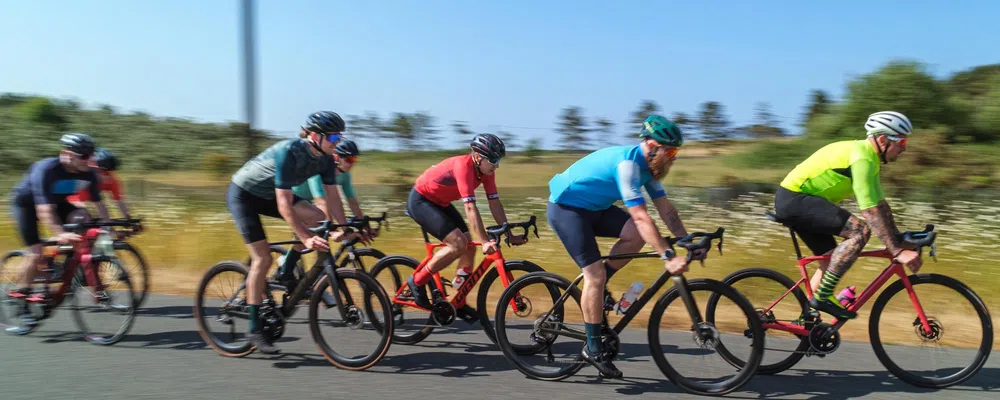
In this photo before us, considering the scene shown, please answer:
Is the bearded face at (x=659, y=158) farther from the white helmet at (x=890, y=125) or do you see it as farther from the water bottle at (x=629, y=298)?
the white helmet at (x=890, y=125)

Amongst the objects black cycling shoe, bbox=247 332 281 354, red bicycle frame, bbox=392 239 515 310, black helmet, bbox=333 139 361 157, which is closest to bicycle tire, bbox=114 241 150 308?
black cycling shoe, bbox=247 332 281 354

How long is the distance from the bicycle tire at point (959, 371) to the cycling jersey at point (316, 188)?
13.6ft

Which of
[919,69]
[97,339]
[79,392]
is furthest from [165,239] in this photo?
[919,69]

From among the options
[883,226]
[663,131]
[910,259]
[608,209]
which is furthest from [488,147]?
[910,259]

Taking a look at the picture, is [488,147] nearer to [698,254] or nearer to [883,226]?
[698,254]

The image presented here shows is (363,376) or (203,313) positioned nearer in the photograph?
(363,376)

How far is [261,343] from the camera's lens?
19.6ft

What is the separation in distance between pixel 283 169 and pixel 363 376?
1.55 metres

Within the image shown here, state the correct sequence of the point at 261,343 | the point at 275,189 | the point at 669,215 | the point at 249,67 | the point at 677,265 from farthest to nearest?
the point at 249,67
the point at 261,343
the point at 275,189
the point at 669,215
the point at 677,265

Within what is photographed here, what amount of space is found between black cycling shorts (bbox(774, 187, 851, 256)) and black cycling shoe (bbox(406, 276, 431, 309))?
2.78 meters

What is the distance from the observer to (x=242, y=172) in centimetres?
607

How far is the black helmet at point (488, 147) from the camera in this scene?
611 cm

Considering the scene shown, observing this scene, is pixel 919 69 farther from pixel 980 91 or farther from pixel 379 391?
pixel 379 391

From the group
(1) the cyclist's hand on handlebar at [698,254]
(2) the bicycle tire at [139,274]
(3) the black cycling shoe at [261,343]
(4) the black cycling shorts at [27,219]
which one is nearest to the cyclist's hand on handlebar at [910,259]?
(1) the cyclist's hand on handlebar at [698,254]
